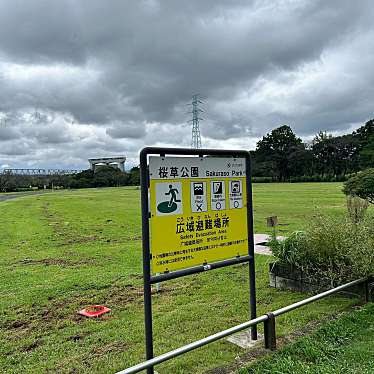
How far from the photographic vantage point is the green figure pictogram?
2906mm

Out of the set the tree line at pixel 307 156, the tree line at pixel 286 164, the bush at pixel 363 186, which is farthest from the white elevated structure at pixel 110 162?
the bush at pixel 363 186

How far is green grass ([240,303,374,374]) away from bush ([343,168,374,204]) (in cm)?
605

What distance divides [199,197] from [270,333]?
134 centimetres

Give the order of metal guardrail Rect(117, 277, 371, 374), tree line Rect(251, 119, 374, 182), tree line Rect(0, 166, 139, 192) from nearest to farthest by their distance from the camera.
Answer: metal guardrail Rect(117, 277, 371, 374) → tree line Rect(251, 119, 374, 182) → tree line Rect(0, 166, 139, 192)

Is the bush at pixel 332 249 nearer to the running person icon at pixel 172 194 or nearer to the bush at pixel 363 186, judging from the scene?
the running person icon at pixel 172 194

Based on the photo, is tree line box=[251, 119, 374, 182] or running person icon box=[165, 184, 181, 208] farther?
tree line box=[251, 119, 374, 182]

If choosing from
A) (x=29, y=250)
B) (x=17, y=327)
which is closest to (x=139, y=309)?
(x=17, y=327)

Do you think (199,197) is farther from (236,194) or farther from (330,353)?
(330,353)

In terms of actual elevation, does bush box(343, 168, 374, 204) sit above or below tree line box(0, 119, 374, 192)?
below

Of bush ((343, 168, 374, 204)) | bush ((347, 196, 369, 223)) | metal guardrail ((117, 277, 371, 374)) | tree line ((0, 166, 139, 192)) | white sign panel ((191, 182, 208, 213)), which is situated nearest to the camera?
metal guardrail ((117, 277, 371, 374))

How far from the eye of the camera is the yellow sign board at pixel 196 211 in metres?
2.88

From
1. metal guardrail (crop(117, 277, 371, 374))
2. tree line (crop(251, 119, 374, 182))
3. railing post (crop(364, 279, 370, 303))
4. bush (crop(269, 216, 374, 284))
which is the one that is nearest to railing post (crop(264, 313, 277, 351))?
metal guardrail (crop(117, 277, 371, 374))

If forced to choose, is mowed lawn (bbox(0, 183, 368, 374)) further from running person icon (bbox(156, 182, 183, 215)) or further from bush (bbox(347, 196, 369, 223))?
bush (bbox(347, 196, 369, 223))

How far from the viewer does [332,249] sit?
4555mm
